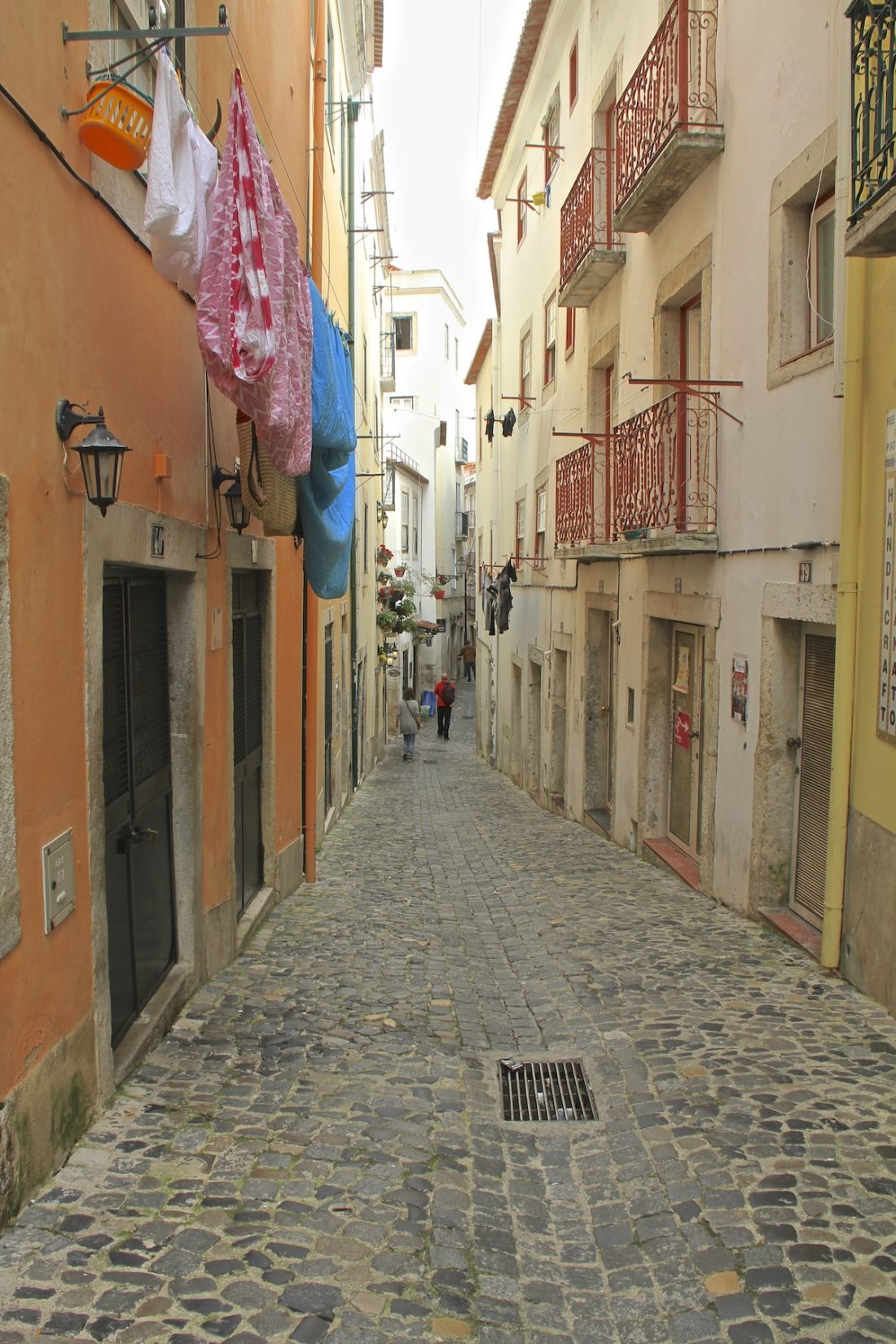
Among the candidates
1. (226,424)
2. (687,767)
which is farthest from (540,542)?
(226,424)

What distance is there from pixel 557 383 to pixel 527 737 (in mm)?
6252

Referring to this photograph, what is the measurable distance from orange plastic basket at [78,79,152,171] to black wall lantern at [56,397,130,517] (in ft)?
3.09

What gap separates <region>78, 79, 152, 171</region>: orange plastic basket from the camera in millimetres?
3748

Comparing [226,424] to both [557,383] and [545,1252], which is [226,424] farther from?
[557,383]

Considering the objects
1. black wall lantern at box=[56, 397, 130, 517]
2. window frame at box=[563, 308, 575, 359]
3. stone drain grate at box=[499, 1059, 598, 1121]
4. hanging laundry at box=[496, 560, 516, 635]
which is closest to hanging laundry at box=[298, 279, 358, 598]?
black wall lantern at box=[56, 397, 130, 517]

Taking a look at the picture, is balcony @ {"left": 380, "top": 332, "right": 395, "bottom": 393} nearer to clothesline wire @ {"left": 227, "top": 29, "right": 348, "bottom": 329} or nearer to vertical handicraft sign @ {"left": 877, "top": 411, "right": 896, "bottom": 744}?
clothesline wire @ {"left": 227, "top": 29, "right": 348, "bottom": 329}

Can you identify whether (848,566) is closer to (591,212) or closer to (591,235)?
(591,235)

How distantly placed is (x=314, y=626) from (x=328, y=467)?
137 inches

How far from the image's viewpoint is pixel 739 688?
7.86 meters

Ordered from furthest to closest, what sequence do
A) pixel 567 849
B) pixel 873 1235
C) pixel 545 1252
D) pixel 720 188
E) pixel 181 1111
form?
pixel 567 849 → pixel 720 188 → pixel 181 1111 → pixel 545 1252 → pixel 873 1235

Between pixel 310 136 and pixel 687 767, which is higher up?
pixel 310 136

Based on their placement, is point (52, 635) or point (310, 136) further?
point (310, 136)

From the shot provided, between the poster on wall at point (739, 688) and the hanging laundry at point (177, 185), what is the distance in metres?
4.85

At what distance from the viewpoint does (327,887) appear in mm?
9656
